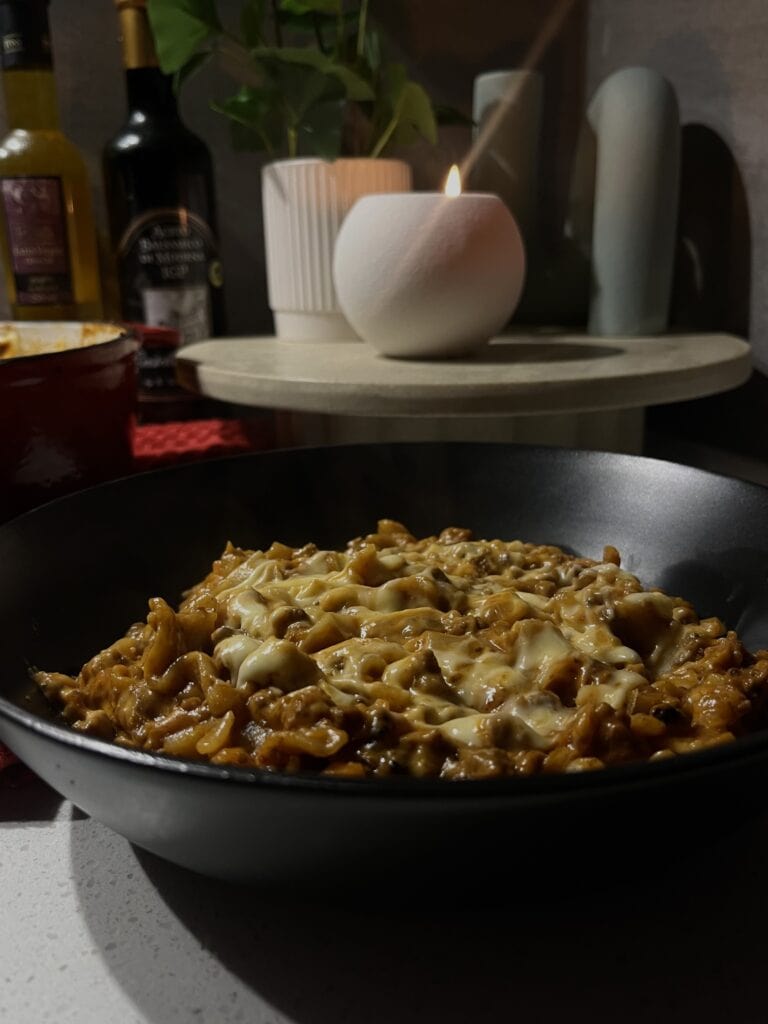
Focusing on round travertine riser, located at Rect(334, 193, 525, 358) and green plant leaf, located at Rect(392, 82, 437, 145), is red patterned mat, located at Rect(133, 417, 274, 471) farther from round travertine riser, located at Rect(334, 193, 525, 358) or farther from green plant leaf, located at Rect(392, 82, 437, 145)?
green plant leaf, located at Rect(392, 82, 437, 145)

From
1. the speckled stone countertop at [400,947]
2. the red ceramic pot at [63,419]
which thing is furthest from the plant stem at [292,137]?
the speckled stone countertop at [400,947]

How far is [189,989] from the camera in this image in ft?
1.61

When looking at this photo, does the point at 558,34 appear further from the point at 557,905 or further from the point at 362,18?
the point at 557,905

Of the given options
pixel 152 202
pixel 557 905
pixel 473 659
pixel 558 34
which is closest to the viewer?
pixel 557 905

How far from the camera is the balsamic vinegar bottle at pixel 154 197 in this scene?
1.39 m

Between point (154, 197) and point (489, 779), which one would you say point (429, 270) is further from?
point (489, 779)

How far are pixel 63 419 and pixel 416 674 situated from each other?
505 millimetres

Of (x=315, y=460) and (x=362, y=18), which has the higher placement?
(x=362, y=18)

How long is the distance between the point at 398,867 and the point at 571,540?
0.54 metres

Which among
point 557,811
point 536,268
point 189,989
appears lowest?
point 189,989

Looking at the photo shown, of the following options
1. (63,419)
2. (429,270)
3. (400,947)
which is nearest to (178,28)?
(429,270)

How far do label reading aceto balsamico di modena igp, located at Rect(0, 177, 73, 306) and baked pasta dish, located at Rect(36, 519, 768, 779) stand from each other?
0.74m

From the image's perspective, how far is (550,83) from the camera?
195 centimetres

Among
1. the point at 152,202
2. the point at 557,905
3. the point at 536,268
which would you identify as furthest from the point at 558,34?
the point at 557,905
